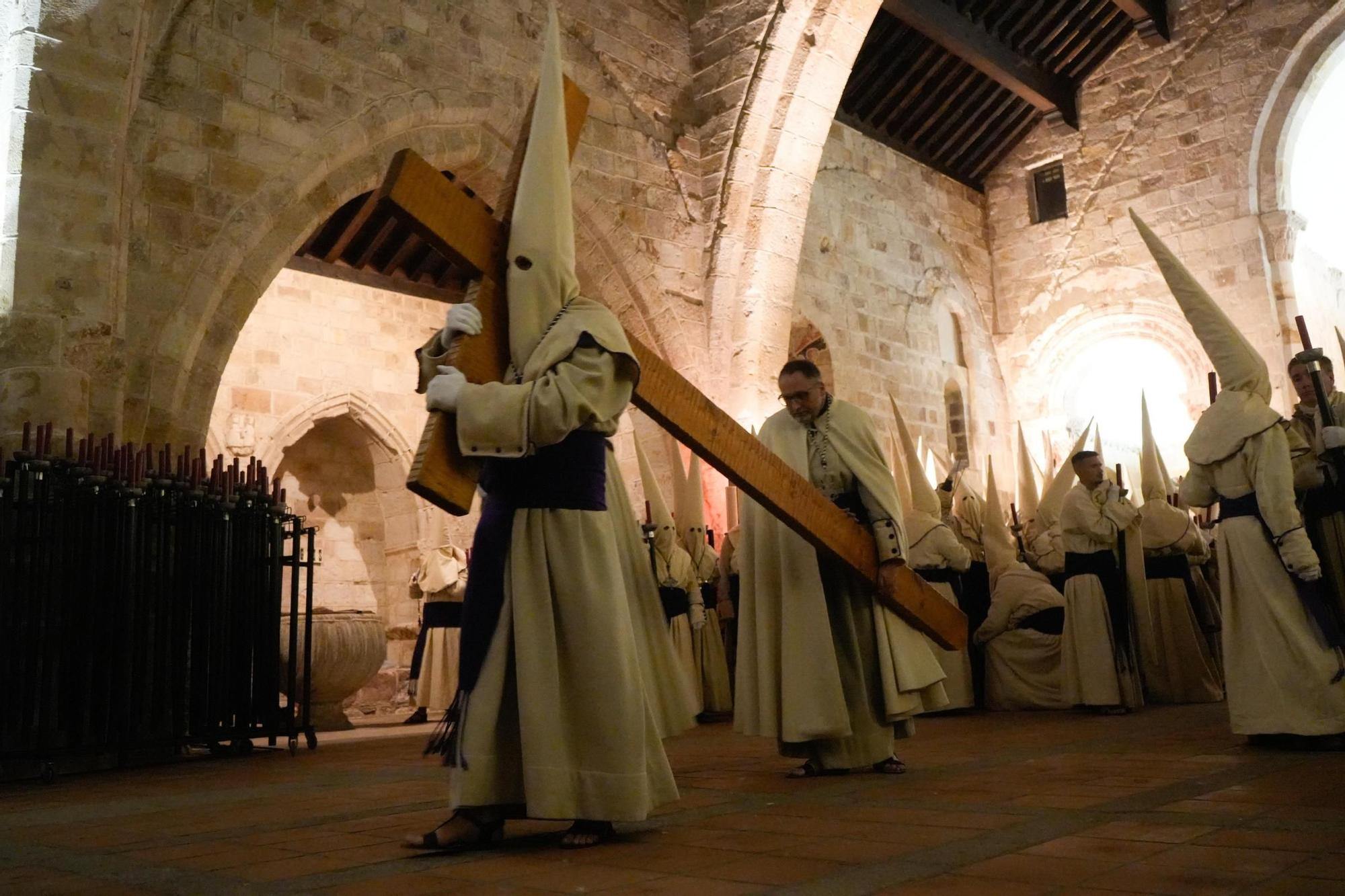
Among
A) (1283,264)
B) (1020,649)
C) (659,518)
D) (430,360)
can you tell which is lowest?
(1020,649)

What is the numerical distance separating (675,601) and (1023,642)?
230 cm

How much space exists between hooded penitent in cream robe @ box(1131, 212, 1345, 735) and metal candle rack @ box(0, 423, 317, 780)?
4359 millimetres

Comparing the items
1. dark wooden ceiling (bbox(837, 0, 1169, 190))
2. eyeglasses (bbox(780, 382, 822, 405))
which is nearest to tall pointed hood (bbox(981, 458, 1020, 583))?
eyeglasses (bbox(780, 382, 822, 405))

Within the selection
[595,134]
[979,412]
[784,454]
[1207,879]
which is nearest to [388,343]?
[595,134]

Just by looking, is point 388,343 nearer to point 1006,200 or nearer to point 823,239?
point 823,239

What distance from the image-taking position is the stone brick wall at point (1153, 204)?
13188 mm

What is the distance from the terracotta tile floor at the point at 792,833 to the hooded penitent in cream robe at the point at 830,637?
0.21 metres

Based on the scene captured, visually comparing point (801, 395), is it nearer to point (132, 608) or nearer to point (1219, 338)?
point (1219, 338)

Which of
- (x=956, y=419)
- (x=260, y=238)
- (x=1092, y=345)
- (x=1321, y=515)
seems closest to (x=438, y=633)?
(x=260, y=238)

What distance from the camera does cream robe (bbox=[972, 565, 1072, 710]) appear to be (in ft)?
23.4

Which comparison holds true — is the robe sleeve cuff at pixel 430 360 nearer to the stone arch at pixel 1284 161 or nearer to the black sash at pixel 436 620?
the black sash at pixel 436 620

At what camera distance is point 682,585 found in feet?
24.7

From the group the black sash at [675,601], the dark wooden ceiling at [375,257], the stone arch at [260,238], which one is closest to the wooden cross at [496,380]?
the black sash at [675,601]

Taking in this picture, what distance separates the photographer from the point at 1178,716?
233 inches
